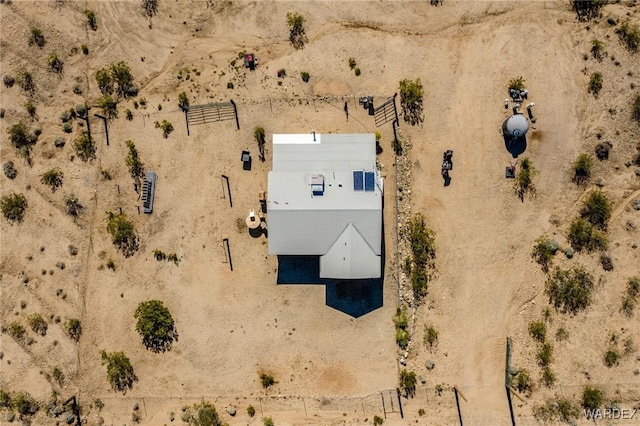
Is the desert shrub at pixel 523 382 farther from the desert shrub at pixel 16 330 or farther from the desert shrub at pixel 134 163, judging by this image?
the desert shrub at pixel 16 330

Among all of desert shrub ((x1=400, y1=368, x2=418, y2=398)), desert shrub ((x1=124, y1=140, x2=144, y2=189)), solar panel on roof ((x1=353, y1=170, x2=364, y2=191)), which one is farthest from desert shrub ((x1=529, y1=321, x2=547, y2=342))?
desert shrub ((x1=124, y1=140, x2=144, y2=189))

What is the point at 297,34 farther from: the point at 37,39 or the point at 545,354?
the point at 545,354

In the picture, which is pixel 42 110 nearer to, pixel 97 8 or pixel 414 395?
pixel 97 8

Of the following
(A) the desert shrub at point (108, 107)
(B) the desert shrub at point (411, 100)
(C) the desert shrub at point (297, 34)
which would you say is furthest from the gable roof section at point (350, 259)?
A: (A) the desert shrub at point (108, 107)

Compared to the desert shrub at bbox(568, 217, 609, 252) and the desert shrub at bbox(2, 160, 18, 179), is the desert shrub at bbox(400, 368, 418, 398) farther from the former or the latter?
the desert shrub at bbox(2, 160, 18, 179)

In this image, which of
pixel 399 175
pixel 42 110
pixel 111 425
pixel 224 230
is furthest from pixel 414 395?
pixel 42 110
